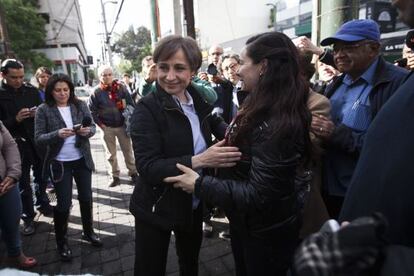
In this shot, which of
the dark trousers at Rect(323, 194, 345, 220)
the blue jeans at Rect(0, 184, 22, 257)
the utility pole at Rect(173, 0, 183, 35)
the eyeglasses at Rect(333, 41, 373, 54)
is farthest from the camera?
the utility pole at Rect(173, 0, 183, 35)

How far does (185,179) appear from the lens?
1650mm

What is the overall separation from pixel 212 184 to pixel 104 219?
3.27 m

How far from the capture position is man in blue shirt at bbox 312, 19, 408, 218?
6.67 feet

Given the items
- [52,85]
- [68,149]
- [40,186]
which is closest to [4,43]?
[40,186]

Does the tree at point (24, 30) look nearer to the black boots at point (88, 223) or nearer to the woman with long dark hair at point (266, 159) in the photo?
the black boots at point (88, 223)

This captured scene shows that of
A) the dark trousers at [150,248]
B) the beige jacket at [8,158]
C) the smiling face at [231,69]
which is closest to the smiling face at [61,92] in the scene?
the beige jacket at [8,158]

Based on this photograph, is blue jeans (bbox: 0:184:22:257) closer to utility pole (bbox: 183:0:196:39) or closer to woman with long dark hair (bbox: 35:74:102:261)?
woman with long dark hair (bbox: 35:74:102:261)

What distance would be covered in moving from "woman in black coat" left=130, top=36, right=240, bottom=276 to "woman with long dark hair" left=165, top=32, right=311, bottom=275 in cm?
13

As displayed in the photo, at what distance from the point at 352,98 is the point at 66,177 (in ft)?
8.96

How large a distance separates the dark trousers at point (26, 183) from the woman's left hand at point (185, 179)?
3207mm

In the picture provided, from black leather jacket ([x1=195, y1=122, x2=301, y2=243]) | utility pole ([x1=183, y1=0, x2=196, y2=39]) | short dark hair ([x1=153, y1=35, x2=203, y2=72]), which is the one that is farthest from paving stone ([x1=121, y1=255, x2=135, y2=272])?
utility pole ([x1=183, y1=0, x2=196, y2=39])

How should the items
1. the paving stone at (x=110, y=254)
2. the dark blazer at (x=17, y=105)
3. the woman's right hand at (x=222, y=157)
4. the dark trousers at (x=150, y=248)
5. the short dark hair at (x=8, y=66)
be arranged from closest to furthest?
the woman's right hand at (x=222, y=157), the dark trousers at (x=150, y=248), the paving stone at (x=110, y=254), the short dark hair at (x=8, y=66), the dark blazer at (x=17, y=105)

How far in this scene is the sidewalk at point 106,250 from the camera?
10.5 ft

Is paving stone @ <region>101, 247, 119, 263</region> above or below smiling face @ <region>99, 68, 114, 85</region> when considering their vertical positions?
below
